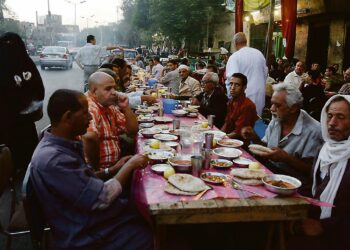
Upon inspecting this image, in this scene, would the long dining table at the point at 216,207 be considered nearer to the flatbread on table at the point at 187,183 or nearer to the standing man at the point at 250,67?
the flatbread on table at the point at 187,183

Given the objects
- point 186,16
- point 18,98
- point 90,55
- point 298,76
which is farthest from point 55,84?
point 186,16

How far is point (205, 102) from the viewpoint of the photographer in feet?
20.8

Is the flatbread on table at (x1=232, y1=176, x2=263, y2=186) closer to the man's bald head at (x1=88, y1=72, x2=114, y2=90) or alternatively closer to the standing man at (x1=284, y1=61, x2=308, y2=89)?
the man's bald head at (x1=88, y1=72, x2=114, y2=90)

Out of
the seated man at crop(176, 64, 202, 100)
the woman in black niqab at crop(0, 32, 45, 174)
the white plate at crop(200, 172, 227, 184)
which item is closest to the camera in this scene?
the white plate at crop(200, 172, 227, 184)

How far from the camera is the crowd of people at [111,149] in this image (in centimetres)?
222

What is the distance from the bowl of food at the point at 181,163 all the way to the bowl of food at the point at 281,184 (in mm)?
633

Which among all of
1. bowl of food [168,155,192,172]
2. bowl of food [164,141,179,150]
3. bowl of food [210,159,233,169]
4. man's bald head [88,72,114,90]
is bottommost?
bowl of food [210,159,233,169]

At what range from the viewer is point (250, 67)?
23.0 feet

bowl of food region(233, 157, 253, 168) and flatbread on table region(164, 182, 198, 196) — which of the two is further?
bowl of food region(233, 157, 253, 168)

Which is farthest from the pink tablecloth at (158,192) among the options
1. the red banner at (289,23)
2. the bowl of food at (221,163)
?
the red banner at (289,23)

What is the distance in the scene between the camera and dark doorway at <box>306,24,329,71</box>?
43.8 feet

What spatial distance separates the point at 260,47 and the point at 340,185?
18664 millimetres

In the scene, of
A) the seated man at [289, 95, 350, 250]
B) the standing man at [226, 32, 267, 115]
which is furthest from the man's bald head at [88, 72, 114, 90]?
the standing man at [226, 32, 267, 115]

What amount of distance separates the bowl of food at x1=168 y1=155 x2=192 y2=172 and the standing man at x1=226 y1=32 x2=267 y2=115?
396 centimetres
